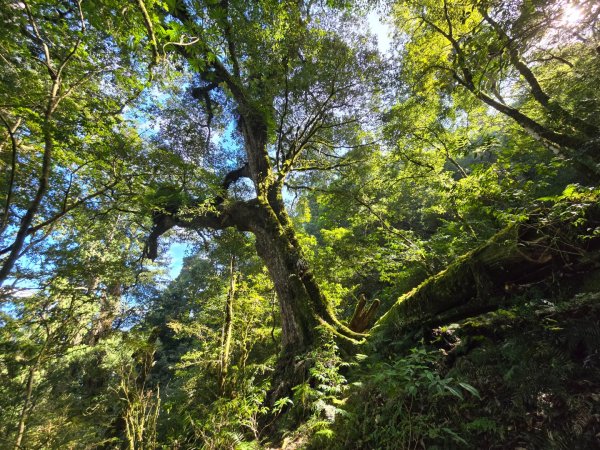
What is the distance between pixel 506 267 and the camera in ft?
11.2

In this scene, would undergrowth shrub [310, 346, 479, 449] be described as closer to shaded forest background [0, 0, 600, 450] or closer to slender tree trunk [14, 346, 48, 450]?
shaded forest background [0, 0, 600, 450]

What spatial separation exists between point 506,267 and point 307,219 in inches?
283

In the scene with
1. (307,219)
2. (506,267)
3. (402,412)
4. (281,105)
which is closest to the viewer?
(402,412)

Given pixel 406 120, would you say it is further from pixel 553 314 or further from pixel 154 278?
pixel 154 278

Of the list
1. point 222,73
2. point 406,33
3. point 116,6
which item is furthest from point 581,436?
point 406,33

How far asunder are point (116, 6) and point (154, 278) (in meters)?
14.8

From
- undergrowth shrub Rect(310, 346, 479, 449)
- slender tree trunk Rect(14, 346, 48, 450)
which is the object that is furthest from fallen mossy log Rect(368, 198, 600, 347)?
slender tree trunk Rect(14, 346, 48, 450)

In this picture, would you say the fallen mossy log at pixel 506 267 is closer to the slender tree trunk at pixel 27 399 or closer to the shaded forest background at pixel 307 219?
the shaded forest background at pixel 307 219

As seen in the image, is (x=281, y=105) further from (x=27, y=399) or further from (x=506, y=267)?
(x=27, y=399)

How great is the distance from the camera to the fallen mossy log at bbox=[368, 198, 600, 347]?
288cm

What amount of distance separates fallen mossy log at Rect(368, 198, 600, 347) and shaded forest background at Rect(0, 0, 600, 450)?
3 cm

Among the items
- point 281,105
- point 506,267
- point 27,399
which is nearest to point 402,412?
point 506,267

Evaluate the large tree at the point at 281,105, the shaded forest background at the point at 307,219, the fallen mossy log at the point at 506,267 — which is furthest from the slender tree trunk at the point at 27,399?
the fallen mossy log at the point at 506,267

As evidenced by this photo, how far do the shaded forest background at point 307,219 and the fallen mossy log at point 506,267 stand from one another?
0.03 m
